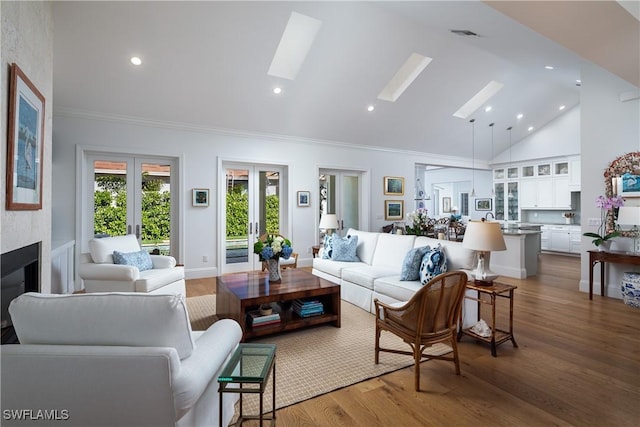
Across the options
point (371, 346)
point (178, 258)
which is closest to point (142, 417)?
point (371, 346)

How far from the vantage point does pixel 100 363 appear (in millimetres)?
1217

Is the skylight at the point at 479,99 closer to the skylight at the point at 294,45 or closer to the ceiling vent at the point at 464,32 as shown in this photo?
the ceiling vent at the point at 464,32

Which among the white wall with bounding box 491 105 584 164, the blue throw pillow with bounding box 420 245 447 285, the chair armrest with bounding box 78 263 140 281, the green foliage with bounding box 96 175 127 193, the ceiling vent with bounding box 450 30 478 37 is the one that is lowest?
the chair armrest with bounding box 78 263 140 281

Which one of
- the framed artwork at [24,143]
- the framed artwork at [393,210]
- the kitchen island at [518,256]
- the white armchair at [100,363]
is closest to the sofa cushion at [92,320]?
the white armchair at [100,363]

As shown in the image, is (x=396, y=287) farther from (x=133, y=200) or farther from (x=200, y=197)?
(x=133, y=200)

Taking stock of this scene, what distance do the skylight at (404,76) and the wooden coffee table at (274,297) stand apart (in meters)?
4.17

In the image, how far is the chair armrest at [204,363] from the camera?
128 cm

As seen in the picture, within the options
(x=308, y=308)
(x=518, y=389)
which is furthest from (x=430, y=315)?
(x=308, y=308)

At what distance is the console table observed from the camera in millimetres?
4118

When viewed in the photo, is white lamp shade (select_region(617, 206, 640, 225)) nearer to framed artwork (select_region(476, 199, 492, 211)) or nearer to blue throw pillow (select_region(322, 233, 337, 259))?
blue throw pillow (select_region(322, 233, 337, 259))

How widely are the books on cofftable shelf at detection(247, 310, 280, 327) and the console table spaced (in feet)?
14.5

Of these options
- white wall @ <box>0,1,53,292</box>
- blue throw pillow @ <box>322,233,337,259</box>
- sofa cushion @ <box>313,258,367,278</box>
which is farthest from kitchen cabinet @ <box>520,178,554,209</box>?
white wall @ <box>0,1,53,292</box>

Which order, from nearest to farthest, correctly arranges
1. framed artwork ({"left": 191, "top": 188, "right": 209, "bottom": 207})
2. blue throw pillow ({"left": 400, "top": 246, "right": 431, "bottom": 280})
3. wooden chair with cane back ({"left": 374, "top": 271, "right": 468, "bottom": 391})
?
1. wooden chair with cane back ({"left": 374, "top": 271, "right": 468, "bottom": 391})
2. blue throw pillow ({"left": 400, "top": 246, "right": 431, "bottom": 280})
3. framed artwork ({"left": 191, "top": 188, "right": 209, "bottom": 207})

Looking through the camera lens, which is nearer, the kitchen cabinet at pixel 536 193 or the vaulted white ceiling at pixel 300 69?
the vaulted white ceiling at pixel 300 69
